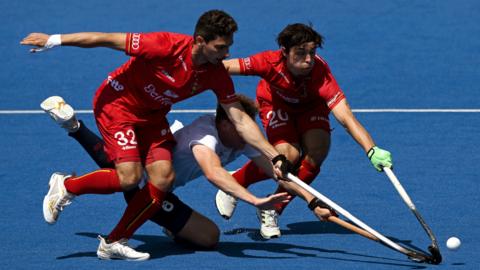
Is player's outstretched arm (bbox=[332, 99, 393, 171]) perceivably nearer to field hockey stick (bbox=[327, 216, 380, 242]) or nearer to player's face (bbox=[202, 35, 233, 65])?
field hockey stick (bbox=[327, 216, 380, 242])

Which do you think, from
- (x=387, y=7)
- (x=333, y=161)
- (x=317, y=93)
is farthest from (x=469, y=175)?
(x=387, y=7)

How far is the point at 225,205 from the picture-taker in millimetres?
8055

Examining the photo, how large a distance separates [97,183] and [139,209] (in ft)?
1.42

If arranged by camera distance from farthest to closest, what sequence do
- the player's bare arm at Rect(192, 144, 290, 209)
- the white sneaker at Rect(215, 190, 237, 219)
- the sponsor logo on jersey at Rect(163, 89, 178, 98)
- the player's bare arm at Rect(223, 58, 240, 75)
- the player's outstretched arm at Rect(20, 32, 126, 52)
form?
the white sneaker at Rect(215, 190, 237, 219), the player's bare arm at Rect(223, 58, 240, 75), the sponsor logo on jersey at Rect(163, 89, 178, 98), the player's outstretched arm at Rect(20, 32, 126, 52), the player's bare arm at Rect(192, 144, 290, 209)

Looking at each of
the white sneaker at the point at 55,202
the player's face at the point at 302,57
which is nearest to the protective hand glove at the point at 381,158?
the player's face at the point at 302,57

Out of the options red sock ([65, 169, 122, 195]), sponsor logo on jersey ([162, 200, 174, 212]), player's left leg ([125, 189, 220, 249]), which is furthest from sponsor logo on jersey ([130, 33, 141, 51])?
sponsor logo on jersey ([162, 200, 174, 212])

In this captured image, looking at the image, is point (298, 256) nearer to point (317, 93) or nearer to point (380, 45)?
point (317, 93)

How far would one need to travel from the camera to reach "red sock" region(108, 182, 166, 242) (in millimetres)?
7305

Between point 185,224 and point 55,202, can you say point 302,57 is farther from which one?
point 55,202

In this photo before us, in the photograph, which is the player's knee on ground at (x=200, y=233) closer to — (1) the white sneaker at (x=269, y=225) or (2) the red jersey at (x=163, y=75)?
(1) the white sneaker at (x=269, y=225)

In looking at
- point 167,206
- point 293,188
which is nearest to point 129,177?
point 167,206

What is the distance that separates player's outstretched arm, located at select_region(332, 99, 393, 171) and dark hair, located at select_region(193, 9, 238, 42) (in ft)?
3.35

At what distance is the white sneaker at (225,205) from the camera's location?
8023 millimetres

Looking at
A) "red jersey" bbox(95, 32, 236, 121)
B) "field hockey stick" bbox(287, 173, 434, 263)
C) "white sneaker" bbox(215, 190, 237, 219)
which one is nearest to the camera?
"field hockey stick" bbox(287, 173, 434, 263)
